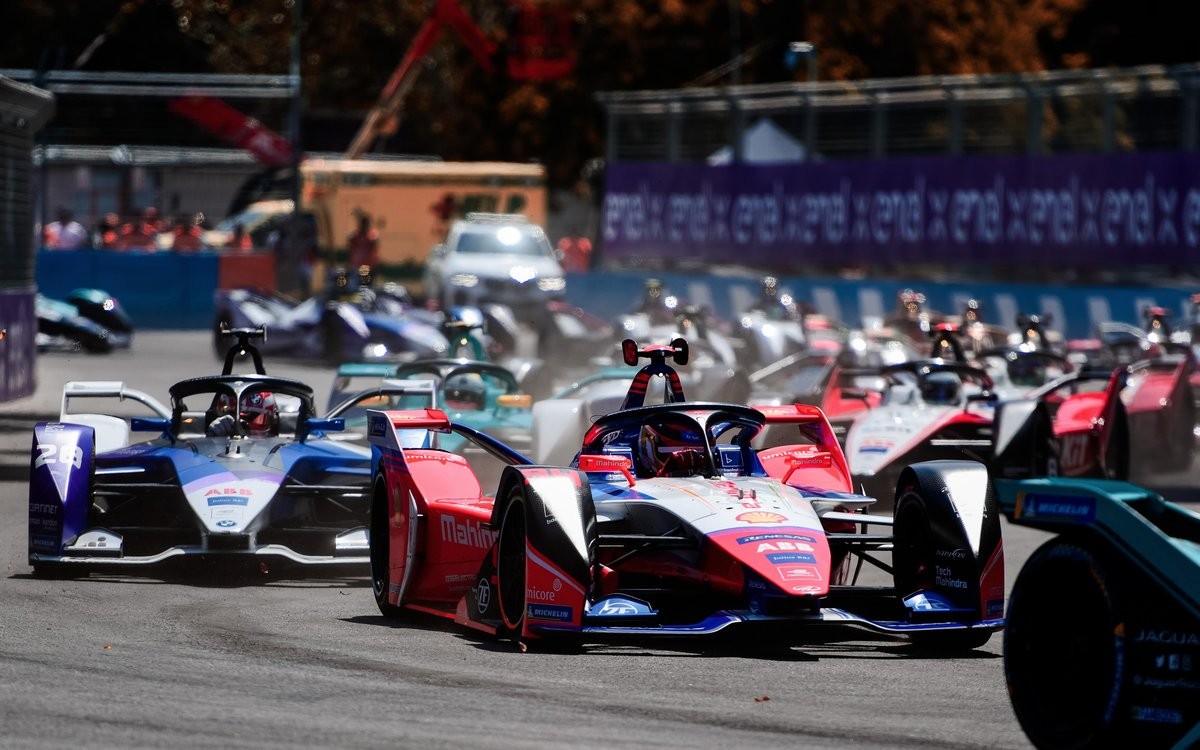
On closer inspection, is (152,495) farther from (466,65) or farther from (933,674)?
(466,65)

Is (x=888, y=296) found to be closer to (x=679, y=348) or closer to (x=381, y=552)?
(x=679, y=348)

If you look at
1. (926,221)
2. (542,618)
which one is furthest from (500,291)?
(542,618)

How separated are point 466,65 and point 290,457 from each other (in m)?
36.2

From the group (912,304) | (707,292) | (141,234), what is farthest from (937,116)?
(141,234)

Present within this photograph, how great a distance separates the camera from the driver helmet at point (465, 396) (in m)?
16.2

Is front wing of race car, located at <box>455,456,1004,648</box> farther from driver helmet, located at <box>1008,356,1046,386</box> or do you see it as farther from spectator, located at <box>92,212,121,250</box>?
spectator, located at <box>92,212,121,250</box>

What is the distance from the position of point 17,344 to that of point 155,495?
11.2 metres

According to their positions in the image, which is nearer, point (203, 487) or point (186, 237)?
point (203, 487)

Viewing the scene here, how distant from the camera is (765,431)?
1538 centimetres

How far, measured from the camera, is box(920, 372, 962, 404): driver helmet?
15.3 meters

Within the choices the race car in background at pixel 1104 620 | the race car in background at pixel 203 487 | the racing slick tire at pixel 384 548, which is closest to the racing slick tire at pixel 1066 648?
the race car in background at pixel 1104 620

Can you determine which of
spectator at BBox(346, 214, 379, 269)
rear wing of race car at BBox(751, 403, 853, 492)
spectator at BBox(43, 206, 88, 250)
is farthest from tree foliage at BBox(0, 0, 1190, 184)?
rear wing of race car at BBox(751, 403, 853, 492)

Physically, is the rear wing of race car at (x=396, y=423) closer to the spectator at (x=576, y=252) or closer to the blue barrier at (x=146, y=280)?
the blue barrier at (x=146, y=280)

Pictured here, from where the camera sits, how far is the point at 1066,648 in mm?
5914
